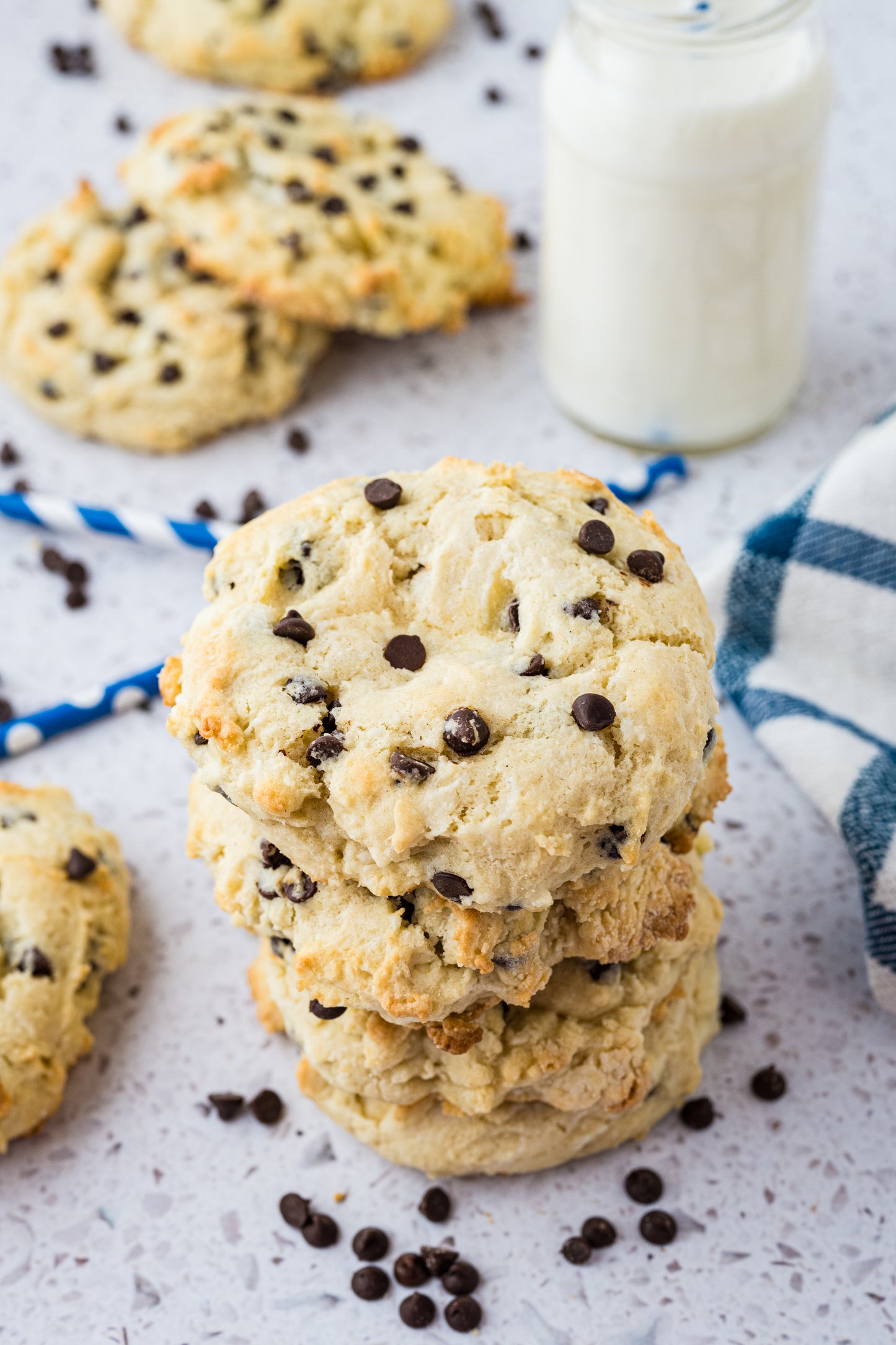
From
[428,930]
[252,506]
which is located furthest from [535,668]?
[252,506]

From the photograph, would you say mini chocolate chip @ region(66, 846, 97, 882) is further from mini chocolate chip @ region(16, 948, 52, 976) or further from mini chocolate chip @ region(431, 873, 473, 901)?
mini chocolate chip @ region(431, 873, 473, 901)

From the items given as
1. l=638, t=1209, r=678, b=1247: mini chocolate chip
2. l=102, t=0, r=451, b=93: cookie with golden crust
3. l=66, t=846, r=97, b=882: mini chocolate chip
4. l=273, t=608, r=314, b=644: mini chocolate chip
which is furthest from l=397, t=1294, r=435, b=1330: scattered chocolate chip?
l=102, t=0, r=451, b=93: cookie with golden crust

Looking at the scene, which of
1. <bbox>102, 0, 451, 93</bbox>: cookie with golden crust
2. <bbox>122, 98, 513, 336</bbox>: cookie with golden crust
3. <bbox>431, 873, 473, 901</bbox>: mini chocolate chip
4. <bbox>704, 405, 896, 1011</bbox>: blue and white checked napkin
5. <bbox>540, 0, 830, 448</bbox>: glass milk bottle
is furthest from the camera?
<bbox>102, 0, 451, 93</bbox>: cookie with golden crust

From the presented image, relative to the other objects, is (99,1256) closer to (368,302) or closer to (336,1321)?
(336,1321)

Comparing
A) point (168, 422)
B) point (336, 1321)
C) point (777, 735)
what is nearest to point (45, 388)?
point (168, 422)

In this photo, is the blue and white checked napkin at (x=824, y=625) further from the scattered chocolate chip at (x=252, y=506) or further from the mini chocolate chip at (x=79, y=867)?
the mini chocolate chip at (x=79, y=867)

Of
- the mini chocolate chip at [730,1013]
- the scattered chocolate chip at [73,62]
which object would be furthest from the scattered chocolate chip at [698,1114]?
the scattered chocolate chip at [73,62]
